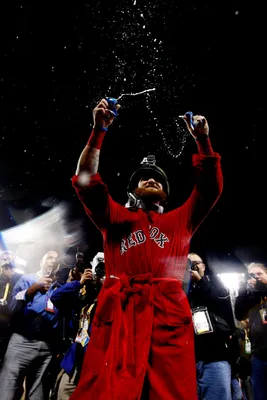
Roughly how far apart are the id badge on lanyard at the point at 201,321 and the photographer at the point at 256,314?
123cm

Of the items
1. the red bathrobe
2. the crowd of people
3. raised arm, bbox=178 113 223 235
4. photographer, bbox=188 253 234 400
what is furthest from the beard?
photographer, bbox=188 253 234 400

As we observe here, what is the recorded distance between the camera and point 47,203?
54.1 ft

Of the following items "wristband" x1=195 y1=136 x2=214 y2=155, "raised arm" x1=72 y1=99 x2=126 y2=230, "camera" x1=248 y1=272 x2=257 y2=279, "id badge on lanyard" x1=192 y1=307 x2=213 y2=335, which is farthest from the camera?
"camera" x1=248 y1=272 x2=257 y2=279

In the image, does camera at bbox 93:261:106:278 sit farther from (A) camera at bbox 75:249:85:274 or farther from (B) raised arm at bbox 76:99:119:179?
(B) raised arm at bbox 76:99:119:179

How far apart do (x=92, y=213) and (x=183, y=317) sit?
3.40 feet

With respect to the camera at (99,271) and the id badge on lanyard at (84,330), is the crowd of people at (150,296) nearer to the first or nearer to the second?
the camera at (99,271)

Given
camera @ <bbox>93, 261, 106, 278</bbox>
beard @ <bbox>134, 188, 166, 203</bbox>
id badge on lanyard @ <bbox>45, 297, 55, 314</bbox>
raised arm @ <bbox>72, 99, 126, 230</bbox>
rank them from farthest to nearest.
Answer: id badge on lanyard @ <bbox>45, 297, 55, 314</bbox> → camera @ <bbox>93, 261, 106, 278</bbox> → beard @ <bbox>134, 188, 166, 203</bbox> → raised arm @ <bbox>72, 99, 126, 230</bbox>

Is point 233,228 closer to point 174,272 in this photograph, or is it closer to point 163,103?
point 163,103

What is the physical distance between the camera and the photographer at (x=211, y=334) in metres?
4.07

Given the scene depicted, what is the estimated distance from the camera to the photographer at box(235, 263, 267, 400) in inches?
181

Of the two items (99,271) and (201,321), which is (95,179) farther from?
(201,321)

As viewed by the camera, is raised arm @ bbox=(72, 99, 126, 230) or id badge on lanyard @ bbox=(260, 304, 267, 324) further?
id badge on lanyard @ bbox=(260, 304, 267, 324)

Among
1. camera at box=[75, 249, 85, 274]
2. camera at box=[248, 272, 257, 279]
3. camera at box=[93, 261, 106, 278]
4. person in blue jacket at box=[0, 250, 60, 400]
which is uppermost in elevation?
camera at box=[75, 249, 85, 274]

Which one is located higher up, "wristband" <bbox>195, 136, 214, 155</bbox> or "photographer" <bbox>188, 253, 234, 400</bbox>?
"wristband" <bbox>195, 136, 214, 155</bbox>
